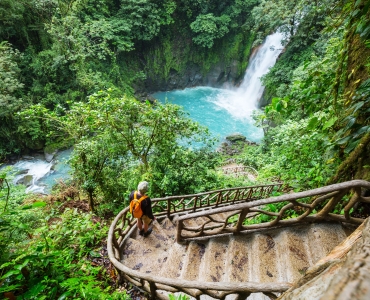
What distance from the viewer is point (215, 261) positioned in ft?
10.6

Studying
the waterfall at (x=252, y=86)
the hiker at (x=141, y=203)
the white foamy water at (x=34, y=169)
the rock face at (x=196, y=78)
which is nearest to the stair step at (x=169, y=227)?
the hiker at (x=141, y=203)

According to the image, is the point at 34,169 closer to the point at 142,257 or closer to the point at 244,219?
the point at 142,257

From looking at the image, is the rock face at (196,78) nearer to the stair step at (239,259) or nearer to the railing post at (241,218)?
the railing post at (241,218)

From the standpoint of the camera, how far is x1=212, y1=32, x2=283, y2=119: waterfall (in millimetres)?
21156

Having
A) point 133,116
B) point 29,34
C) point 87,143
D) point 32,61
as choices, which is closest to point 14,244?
point 87,143

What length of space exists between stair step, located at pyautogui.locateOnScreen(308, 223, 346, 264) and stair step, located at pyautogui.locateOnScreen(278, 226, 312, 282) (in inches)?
3.0

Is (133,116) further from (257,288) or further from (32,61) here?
(32,61)

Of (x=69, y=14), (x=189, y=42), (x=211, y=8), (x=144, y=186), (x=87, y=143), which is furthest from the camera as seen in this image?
(x=189, y=42)

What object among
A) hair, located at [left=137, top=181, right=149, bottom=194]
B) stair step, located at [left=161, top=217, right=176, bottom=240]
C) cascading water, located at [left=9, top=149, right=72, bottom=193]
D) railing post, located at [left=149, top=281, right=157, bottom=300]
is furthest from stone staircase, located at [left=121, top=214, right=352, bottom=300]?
cascading water, located at [left=9, top=149, right=72, bottom=193]

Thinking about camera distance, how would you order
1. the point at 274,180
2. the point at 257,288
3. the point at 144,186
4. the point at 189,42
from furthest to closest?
1. the point at 189,42
2. the point at 274,180
3. the point at 144,186
4. the point at 257,288

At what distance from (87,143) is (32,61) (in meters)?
11.8

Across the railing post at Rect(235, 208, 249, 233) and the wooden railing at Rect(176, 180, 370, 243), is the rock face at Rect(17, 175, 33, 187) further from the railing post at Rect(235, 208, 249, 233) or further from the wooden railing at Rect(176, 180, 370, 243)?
the railing post at Rect(235, 208, 249, 233)

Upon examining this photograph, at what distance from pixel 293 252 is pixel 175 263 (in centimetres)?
171

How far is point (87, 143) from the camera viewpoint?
676 centimetres
